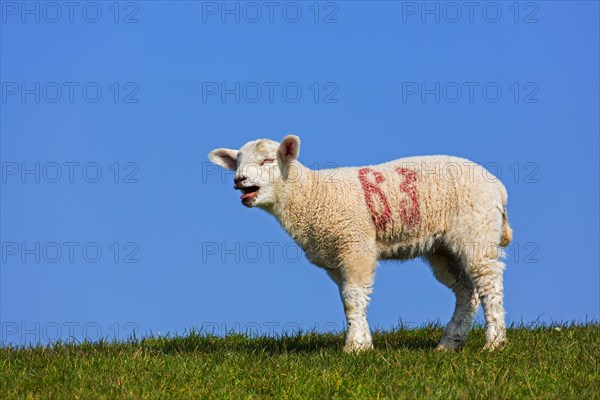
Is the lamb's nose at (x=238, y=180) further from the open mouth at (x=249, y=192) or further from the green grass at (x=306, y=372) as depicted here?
the green grass at (x=306, y=372)

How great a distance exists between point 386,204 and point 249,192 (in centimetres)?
146

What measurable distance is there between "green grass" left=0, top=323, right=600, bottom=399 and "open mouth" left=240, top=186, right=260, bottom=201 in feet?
5.34

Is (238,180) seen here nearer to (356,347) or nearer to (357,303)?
(357,303)

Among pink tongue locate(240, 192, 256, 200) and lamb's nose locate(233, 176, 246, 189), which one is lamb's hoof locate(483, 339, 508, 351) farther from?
lamb's nose locate(233, 176, 246, 189)

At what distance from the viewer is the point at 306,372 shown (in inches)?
301

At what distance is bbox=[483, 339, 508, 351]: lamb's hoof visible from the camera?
30.0ft

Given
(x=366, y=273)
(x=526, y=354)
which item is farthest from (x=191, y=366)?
(x=526, y=354)

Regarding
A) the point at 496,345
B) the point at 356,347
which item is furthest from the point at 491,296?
the point at 356,347

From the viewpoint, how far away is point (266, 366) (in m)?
8.13

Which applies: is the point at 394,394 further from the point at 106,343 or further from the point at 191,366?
the point at 106,343

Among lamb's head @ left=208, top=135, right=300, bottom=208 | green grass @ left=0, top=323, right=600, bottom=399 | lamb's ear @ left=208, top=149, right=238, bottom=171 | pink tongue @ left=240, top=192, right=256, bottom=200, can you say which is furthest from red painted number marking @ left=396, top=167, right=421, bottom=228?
lamb's ear @ left=208, top=149, right=238, bottom=171

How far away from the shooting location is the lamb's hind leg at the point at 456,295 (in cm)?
955

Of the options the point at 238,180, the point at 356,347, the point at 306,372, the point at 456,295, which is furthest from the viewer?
the point at 456,295

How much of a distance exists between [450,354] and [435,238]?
4.30 ft
